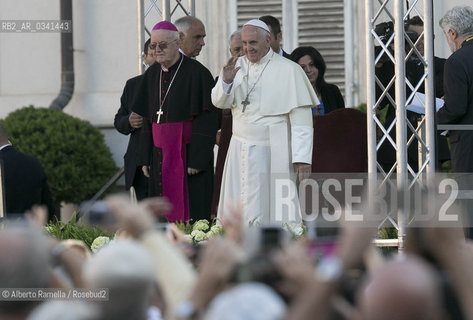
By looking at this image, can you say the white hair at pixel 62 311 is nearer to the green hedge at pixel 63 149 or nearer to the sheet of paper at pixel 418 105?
the sheet of paper at pixel 418 105

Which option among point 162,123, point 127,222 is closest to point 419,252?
point 127,222

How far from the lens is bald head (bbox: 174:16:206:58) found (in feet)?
28.5

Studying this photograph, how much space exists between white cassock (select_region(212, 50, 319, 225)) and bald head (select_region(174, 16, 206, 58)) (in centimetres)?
91

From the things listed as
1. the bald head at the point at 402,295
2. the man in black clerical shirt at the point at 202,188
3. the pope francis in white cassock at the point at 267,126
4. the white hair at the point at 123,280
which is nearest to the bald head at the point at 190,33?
the man in black clerical shirt at the point at 202,188

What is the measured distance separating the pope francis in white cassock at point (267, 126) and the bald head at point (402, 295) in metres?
4.92

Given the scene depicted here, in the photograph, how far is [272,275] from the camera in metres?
3.14

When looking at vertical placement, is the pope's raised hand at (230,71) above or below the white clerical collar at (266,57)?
below

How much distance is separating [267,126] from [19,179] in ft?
6.95

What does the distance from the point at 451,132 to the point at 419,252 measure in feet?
14.1

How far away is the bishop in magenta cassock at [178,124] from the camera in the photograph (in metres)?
8.07

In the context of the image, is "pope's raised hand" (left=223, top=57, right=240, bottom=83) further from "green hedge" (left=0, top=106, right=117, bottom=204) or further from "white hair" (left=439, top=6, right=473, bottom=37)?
"green hedge" (left=0, top=106, right=117, bottom=204)

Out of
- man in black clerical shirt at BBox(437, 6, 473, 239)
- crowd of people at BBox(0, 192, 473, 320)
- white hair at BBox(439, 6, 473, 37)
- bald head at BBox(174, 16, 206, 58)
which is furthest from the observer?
bald head at BBox(174, 16, 206, 58)

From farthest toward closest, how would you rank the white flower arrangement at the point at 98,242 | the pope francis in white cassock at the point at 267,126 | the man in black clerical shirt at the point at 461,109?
the pope francis in white cassock at the point at 267,126 < the man in black clerical shirt at the point at 461,109 < the white flower arrangement at the point at 98,242

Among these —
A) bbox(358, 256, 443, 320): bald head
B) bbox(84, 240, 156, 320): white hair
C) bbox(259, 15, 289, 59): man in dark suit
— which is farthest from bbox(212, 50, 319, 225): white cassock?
bbox(358, 256, 443, 320): bald head
